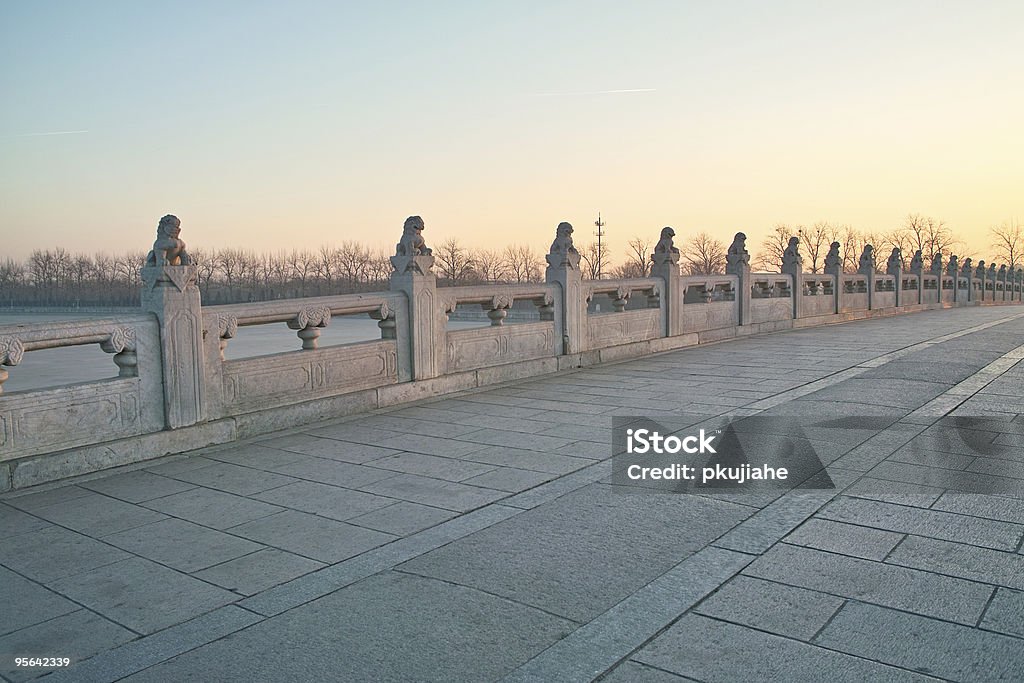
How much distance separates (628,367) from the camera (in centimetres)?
976

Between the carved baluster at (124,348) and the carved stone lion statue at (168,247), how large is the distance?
1.87ft

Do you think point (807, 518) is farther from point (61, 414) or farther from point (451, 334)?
point (451, 334)

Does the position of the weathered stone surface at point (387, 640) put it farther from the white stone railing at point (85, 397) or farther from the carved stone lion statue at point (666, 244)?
the carved stone lion statue at point (666, 244)

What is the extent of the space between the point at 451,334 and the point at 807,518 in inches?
194

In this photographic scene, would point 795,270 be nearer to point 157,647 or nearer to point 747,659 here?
point 747,659

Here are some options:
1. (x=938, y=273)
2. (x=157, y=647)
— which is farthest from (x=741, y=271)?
(x=938, y=273)

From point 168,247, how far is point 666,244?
7853 millimetres

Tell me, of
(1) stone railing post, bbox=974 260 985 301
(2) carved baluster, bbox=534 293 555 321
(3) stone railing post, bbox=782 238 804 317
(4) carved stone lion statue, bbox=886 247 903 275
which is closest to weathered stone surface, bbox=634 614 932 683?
(2) carved baluster, bbox=534 293 555 321

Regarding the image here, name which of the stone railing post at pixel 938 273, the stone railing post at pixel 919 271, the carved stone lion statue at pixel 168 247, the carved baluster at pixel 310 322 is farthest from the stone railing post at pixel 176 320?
the stone railing post at pixel 938 273

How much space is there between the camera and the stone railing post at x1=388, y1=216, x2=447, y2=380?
299 inches

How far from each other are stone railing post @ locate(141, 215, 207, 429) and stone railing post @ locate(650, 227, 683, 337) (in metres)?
7.41

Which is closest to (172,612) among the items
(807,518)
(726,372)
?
(807,518)

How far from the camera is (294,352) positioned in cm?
672

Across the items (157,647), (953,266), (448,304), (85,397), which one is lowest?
(157,647)
